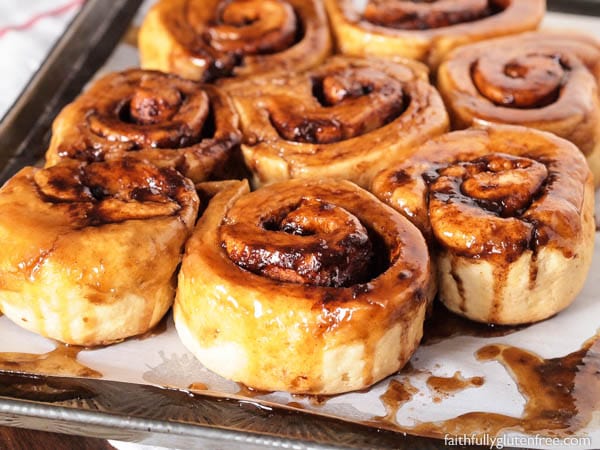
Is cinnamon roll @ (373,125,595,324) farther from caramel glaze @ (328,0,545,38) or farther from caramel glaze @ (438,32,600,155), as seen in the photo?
caramel glaze @ (328,0,545,38)

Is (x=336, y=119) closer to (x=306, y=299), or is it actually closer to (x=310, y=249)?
(x=310, y=249)

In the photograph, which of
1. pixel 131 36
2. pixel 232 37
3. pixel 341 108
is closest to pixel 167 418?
pixel 341 108

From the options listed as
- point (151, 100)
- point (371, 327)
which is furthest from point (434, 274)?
point (151, 100)

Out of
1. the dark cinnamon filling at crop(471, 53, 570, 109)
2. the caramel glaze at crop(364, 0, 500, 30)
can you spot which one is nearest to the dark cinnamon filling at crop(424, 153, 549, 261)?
the dark cinnamon filling at crop(471, 53, 570, 109)


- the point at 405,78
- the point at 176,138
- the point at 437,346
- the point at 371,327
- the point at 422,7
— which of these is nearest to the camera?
the point at 371,327

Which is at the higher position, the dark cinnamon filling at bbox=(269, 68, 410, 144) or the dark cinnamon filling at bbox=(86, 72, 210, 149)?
the dark cinnamon filling at bbox=(86, 72, 210, 149)

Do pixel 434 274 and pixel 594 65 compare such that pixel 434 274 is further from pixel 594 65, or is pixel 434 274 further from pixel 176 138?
pixel 594 65
